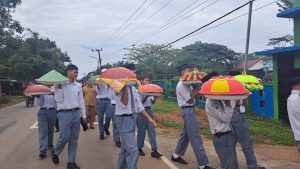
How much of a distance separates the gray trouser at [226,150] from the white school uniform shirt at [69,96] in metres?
3.22

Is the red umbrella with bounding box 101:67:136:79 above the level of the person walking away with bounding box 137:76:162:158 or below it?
above

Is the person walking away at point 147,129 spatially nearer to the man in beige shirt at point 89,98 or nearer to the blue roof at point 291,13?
the man in beige shirt at point 89,98

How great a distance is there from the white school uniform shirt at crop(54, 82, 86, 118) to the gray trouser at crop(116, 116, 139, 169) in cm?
148

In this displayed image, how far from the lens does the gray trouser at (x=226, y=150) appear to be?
189 inches

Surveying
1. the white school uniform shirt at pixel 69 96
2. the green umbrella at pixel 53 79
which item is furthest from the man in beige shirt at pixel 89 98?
the green umbrella at pixel 53 79

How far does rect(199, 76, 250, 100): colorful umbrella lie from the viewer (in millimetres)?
4531

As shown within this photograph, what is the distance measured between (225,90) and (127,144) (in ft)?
6.48

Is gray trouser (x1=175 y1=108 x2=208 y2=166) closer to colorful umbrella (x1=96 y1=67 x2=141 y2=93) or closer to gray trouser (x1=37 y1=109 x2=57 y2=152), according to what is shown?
colorful umbrella (x1=96 y1=67 x2=141 y2=93)

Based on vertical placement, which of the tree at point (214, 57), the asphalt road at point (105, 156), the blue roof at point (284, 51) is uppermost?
the tree at point (214, 57)

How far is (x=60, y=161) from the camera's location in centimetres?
778

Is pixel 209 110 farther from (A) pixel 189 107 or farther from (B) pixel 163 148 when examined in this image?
(B) pixel 163 148

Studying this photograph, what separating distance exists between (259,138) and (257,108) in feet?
17.5

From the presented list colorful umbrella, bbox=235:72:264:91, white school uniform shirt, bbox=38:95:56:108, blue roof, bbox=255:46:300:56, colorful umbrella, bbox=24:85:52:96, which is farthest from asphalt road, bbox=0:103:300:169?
blue roof, bbox=255:46:300:56

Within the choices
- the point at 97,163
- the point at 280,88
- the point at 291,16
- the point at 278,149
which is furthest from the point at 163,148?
the point at 291,16
